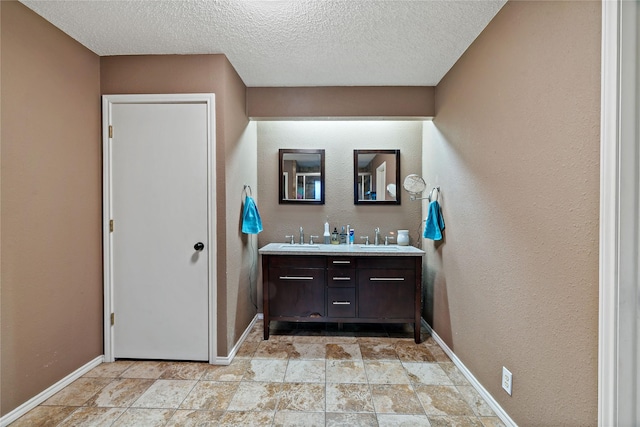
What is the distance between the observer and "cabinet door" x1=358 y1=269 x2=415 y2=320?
2535mm

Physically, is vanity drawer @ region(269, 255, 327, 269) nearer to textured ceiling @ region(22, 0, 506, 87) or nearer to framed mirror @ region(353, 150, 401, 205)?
framed mirror @ region(353, 150, 401, 205)

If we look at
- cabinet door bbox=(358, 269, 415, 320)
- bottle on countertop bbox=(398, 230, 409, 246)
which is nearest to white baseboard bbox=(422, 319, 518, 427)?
cabinet door bbox=(358, 269, 415, 320)

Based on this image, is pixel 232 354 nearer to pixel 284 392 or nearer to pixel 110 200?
pixel 284 392

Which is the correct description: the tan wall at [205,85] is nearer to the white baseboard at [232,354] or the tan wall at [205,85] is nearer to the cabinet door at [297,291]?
the white baseboard at [232,354]

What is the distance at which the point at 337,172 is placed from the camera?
122 inches

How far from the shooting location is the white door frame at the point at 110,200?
2137 millimetres

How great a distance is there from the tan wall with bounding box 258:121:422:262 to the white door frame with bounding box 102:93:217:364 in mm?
998

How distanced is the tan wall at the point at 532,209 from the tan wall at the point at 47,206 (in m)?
2.85

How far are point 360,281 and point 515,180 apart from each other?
4.97 ft

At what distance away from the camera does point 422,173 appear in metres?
3.04

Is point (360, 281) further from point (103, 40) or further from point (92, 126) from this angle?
point (103, 40)

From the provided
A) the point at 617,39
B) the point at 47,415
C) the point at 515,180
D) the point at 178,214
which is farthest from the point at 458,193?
the point at 47,415

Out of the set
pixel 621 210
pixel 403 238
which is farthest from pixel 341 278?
pixel 621 210

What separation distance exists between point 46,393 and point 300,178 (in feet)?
8.45
